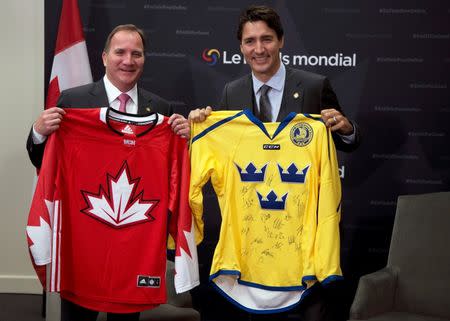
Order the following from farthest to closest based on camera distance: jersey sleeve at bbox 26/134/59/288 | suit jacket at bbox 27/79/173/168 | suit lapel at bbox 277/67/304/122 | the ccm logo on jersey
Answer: suit lapel at bbox 277/67/304/122 < suit jacket at bbox 27/79/173/168 < the ccm logo on jersey < jersey sleeve at bbox 26/134/59/288

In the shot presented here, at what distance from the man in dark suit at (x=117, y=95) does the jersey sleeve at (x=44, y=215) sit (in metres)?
0.14

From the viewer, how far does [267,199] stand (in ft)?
10.3

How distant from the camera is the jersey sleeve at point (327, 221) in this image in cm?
301

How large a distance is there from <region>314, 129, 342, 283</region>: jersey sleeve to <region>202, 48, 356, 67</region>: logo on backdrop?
1.65 metres

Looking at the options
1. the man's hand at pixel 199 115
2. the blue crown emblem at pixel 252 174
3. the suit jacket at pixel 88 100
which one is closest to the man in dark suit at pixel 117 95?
the suit jacket at pixel 88 100

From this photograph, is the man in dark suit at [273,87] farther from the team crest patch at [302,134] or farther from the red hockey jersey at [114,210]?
the red hockey jersey at [114,210]

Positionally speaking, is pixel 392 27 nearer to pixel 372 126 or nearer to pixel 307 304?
pixel 372 126

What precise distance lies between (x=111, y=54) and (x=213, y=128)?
1.88ft

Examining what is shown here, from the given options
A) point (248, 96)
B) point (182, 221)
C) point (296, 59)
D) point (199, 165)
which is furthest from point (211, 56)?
point (182, 221)

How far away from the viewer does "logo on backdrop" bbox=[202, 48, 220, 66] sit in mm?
4719

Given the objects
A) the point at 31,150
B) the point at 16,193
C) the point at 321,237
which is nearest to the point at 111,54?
the point at 31,150

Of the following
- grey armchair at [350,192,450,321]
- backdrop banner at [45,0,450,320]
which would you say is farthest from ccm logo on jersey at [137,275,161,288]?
backdrop banner at [45,0,450,320]

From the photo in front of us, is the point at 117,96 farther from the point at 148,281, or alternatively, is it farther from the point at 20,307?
the point at 20,307

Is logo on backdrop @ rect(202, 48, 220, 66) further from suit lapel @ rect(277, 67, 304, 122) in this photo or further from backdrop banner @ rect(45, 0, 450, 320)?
suit lapel @ rect(277, 67, 304, 122)
